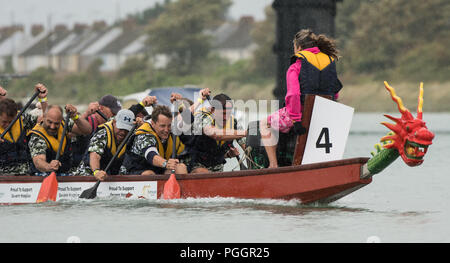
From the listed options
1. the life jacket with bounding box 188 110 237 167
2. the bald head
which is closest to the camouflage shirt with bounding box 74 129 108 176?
the bald head

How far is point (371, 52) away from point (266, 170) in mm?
50330

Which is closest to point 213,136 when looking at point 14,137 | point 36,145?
point 36,145

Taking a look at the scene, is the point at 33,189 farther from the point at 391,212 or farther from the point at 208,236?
the point at 391,212

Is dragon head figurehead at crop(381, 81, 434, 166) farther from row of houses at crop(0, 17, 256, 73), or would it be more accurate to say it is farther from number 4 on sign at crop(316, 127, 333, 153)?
row of houses at crop(0, 17, 256, 73)

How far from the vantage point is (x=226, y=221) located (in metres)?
10.5

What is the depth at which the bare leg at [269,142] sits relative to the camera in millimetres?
10547

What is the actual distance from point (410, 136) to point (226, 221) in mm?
2390

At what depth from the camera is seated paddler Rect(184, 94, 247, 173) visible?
10.8 metres

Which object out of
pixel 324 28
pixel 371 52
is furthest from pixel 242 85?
pixel 324 28

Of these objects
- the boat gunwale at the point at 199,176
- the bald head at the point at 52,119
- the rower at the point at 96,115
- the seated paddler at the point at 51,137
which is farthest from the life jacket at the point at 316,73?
the bald head at the point at 52,119

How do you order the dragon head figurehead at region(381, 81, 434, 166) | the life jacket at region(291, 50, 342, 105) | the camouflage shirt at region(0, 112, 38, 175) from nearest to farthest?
the dragon head figurehead at region(381, 81, 434, 166), the life jacket at region(291, 50, 342, 105), the camouflage shirt at region(0, 112, 38, 175)

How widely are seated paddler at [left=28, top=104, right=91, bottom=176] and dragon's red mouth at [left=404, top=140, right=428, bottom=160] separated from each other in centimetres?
412

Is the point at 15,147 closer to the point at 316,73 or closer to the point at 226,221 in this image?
the point at 226,221

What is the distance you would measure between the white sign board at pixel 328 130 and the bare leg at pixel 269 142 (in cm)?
41
